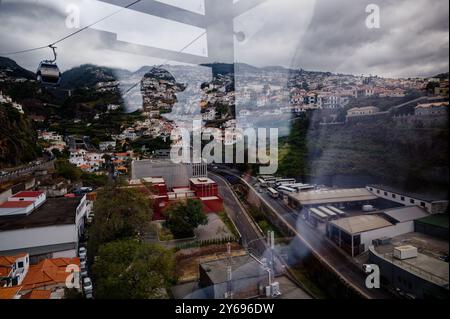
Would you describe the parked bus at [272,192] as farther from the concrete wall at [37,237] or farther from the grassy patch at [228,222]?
the concrete wall at [37,237]

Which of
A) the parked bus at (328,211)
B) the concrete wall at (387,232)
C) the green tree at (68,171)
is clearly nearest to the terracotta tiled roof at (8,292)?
the parked bus at (328,211)

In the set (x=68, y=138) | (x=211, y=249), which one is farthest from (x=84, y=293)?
(x=68, y=138)

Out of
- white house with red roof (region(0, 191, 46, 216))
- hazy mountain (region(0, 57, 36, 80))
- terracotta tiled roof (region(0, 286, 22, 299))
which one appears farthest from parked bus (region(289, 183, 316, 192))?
hazy mountain (region(0, 57, 36, 80))

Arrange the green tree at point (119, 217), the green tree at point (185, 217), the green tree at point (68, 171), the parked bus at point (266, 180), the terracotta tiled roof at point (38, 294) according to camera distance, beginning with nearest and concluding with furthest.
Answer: the terracotta tiled roof at point (38, 294), the parked bus at point (266, 180), the green tree at point (119, 217), the green tree at point (185, 217), the green tree at point (68, 171)

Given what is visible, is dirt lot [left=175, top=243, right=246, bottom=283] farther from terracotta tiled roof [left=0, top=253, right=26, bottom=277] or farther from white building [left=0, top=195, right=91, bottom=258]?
white building [left=0, top=195, right=91, bottom=258]

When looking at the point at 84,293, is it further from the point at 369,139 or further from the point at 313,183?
the point at 369,139

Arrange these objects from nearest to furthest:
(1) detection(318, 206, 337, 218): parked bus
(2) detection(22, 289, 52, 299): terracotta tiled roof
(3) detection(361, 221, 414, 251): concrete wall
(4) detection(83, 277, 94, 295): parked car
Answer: (3) detection(361, 221, 414, 251): concrete wall
(1) detection(318, 206, 337, 218): parked bus
(2) detection(22, 289, 52, 299): terracotta tiled roof
(4) detection(83, 277, 94, 295): parked car
